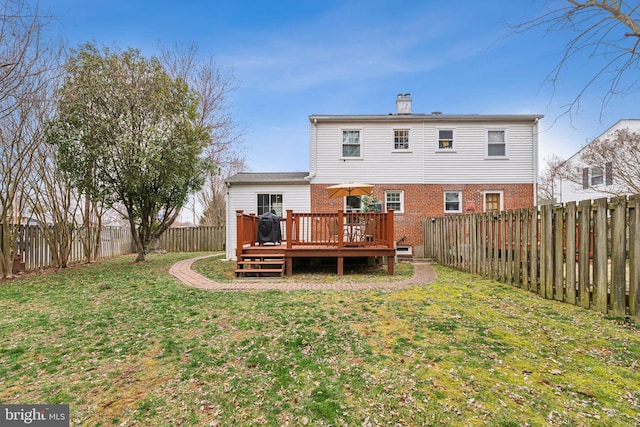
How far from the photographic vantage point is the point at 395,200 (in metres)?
12.8

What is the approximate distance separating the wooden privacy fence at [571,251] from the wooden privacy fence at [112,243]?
12.3 meters

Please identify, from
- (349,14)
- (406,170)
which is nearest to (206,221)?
(406,170)

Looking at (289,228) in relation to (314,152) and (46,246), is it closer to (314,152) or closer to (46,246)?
(314,152)

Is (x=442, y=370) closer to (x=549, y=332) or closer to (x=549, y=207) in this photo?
(x=549, y=332)

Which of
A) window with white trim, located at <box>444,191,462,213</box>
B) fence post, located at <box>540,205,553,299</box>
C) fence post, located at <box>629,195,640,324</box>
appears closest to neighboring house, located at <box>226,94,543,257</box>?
window with white trim, located at <box>444,191,462,213</box>

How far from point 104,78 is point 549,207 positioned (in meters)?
11.1

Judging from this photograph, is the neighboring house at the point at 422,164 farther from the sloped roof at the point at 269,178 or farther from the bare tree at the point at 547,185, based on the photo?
the bare tree at the point at 547,185

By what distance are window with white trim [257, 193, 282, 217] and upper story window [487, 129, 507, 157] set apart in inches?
349

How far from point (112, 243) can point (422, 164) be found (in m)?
14.3

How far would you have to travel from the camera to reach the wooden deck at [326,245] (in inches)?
319

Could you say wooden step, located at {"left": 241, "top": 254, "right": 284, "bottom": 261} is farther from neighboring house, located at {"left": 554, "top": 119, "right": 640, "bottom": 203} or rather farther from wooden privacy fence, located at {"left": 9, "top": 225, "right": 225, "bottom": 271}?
neighboring house, located at {"left": 554, "top": 119, "right": 640, "bottom": 203}

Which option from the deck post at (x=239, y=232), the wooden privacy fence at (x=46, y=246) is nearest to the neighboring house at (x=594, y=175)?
the deck post at (x=239, y=232)

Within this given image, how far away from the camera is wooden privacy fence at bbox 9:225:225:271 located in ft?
29.4

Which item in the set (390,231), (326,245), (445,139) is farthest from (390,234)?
(445,139)
